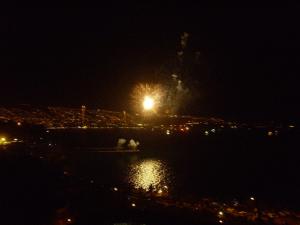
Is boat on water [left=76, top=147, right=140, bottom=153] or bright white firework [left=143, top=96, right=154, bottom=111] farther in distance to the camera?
bright white firework [left=143, top=96, right=154, bottom=111]

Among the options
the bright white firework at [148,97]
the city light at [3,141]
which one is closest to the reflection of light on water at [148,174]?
the city light at [3,141]

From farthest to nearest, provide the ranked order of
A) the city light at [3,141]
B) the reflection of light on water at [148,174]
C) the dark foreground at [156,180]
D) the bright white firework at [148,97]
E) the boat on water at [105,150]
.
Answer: the bright white firework at [148,97]
the boat on water at [105,150]
the reflection of light on water at [148,174]
the city light at [3,141]
the dark foreground at [156,180]

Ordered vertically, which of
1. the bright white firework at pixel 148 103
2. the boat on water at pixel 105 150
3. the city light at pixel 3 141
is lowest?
the boat on water at pixel 105 150

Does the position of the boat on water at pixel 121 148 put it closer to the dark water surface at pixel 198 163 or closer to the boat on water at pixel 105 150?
the boat on water at pixel 105 150

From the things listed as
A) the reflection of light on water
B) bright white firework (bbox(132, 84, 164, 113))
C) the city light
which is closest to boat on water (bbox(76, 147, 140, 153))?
the reflection of light on water

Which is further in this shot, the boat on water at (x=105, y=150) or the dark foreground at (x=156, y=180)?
the boat on water at (x=105, y=150)

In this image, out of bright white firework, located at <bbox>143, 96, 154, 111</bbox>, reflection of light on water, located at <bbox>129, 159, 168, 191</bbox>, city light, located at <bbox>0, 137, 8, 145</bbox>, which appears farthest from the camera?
bright white firework, located at <bbox>143, 96, 154, 111</bbox>

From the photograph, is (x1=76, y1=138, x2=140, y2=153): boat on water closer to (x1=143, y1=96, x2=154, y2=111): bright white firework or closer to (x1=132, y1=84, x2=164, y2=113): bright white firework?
(x1=132, y1=84, x2=164, y2=113): bright white firework

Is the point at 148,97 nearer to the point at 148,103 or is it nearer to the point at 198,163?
the point at 148,103
